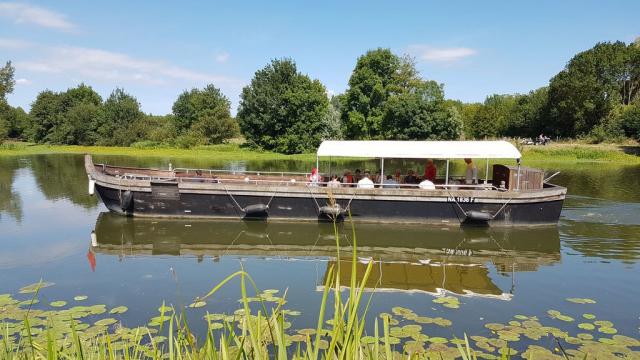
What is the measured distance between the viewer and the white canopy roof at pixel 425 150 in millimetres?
14938

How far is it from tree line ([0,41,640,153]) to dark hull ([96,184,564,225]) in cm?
3013

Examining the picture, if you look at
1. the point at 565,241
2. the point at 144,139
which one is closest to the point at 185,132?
the point at 144,139

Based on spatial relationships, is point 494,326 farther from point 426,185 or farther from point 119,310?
point 426,185

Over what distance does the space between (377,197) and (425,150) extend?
2.44 metres

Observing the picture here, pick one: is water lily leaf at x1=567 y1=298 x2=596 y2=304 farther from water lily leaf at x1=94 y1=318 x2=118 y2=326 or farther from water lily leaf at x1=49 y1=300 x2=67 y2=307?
water lily leaf at x1=49 y1=300 x2=67 y2=307

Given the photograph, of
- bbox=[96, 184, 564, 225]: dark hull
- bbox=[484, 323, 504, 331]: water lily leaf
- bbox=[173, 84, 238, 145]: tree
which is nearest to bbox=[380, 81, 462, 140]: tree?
bbox=[173, 84, 238, 145]: tree

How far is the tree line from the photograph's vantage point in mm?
46812

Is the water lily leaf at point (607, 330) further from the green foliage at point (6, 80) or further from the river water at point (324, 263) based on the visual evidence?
the green foliage at point (6, 80)

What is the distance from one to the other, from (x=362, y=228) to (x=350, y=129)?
36.8 meters

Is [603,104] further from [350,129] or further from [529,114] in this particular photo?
[350,129]

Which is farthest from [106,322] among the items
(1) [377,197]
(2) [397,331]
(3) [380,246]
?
(1) [377,197]

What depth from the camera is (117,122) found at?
6656 cm

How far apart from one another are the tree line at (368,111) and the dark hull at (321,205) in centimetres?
3013

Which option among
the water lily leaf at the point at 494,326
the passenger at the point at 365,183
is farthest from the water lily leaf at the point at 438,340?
the passenger at the point at 365,183
